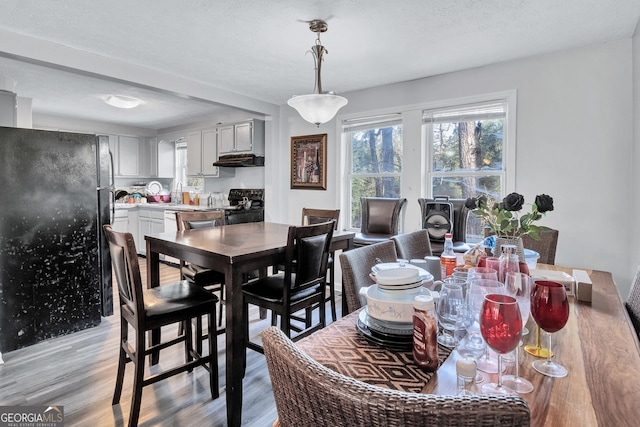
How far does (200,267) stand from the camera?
8.68ft

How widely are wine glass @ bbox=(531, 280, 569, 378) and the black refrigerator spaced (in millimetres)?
3194

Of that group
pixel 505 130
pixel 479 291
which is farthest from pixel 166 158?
pixel 479 291

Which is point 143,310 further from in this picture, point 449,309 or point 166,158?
point 166,158

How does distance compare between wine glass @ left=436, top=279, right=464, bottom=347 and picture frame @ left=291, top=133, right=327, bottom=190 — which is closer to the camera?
wine glass @ left=436, top=279, right=464, bottom=347

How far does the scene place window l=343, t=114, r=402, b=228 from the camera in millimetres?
3861

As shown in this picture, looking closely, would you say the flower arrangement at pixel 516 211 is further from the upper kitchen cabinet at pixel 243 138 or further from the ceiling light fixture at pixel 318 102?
the upper kitchen cabinet at pixel 243 138

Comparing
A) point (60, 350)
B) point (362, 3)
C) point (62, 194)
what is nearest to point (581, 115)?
point (362, 3)

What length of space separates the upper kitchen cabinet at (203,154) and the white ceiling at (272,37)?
1.66 meters

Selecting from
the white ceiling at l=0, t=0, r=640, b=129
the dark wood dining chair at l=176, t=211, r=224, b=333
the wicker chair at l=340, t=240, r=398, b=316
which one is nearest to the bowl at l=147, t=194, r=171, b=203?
the white ceiling at l=0, t=0, r=640, b=129

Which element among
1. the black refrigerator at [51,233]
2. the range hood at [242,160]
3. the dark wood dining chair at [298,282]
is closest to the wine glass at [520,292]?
the dark wood dining chair at [298,282]

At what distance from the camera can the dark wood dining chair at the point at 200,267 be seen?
2.50m

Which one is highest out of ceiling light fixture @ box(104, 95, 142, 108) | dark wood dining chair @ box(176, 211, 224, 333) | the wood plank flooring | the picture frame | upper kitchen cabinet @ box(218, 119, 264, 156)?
ceiling light fixture @ box(104, 95, 142, 108)

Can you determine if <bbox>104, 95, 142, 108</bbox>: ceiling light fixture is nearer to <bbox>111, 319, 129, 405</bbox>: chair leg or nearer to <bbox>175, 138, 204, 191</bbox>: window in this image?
<bbox>175, 138, 204, 191</bbox>: window

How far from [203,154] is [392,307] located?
5125 mm
